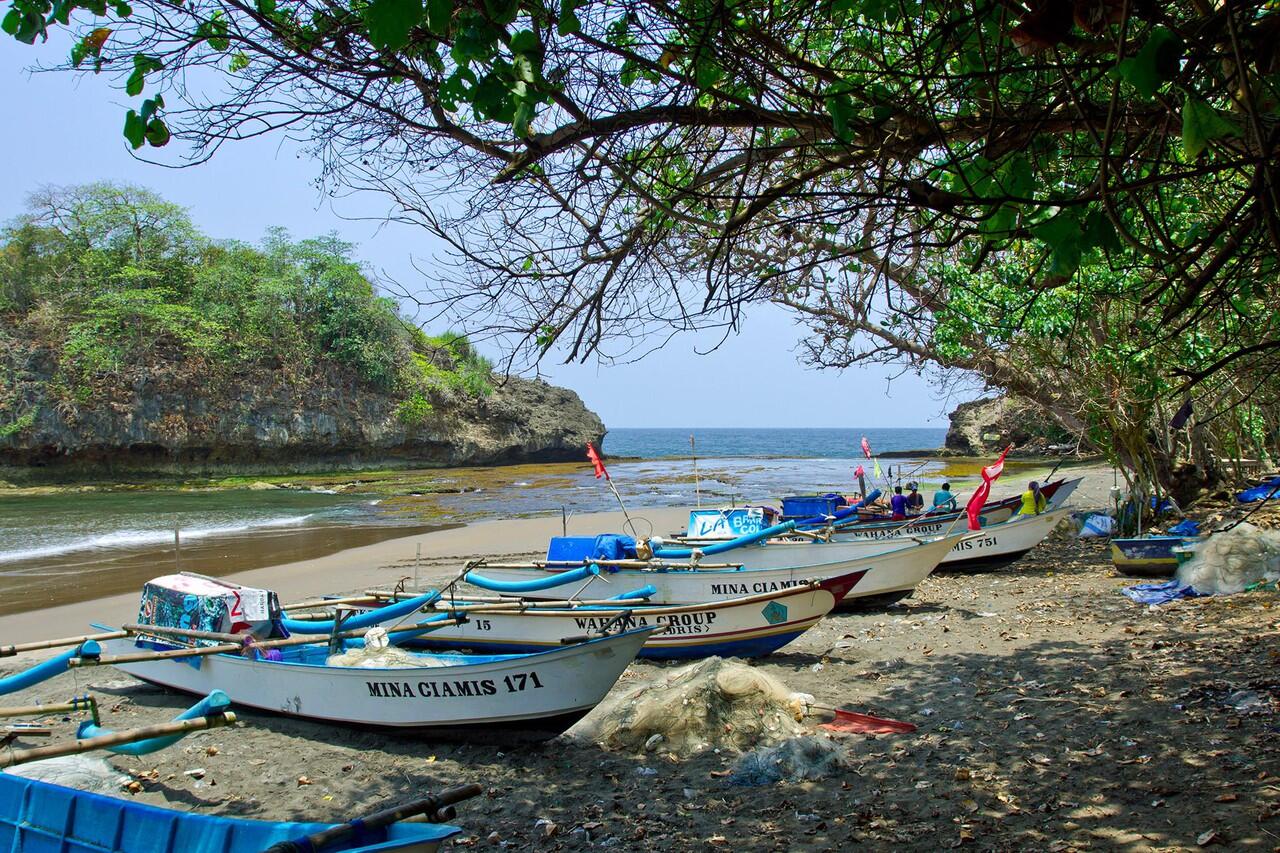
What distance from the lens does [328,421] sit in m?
45.0

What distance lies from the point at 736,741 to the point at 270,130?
5013 millimetres

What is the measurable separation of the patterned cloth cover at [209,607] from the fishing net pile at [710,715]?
3563mm

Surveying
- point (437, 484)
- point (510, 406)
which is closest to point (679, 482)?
point (437, 484)

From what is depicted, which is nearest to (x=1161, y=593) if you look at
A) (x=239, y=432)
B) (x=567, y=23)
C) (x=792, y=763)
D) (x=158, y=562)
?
(x=792, y=763)

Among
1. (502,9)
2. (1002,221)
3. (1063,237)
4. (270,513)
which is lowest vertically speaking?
(270,513)

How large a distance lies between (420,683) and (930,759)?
154 inches

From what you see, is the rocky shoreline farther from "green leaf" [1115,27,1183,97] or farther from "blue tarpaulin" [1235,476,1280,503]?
"green leaf" [1115,27,1183,97]

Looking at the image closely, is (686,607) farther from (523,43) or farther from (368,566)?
(368,566)

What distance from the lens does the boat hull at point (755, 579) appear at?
418 inches

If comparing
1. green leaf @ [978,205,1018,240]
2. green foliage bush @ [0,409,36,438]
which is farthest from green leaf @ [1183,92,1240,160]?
green foliage bush @ [0,409,36,438]

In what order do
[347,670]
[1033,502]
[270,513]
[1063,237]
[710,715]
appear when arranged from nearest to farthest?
[1063,237] < [710,715] < [347,670] < [1033,502] < [270,513]

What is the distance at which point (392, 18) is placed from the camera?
230 cm

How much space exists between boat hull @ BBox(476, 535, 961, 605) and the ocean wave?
1351cm

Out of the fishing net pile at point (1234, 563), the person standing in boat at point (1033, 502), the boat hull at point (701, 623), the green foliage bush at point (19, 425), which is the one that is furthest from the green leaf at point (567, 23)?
the green foliage bush at point (19, 425)
